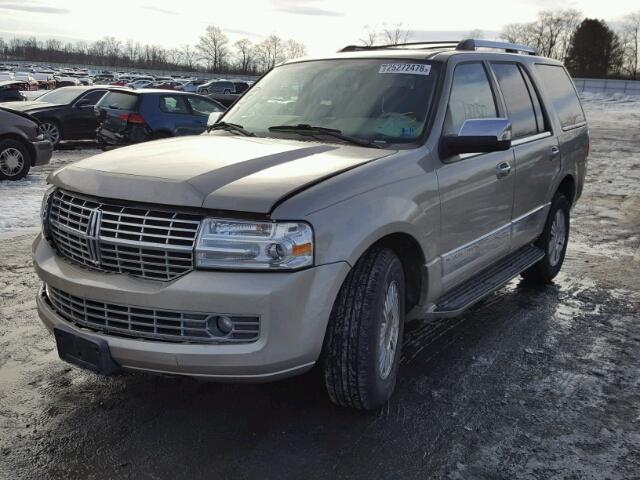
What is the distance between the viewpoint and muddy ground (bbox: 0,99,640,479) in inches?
117

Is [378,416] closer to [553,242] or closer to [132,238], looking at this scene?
[132,238]

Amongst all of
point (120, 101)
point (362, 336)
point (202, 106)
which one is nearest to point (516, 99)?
point (362, 336)

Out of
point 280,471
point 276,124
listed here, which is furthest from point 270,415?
point 276,124

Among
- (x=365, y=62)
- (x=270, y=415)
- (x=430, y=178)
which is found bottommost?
(x=270, y=415)

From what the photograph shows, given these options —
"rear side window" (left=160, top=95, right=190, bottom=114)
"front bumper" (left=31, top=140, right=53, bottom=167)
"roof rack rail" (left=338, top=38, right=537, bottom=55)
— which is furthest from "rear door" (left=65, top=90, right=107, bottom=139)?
"roof rack rail" (left=338, top=38, right=537, bottom=55)

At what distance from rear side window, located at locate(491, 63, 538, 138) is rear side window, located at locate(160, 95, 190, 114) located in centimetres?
926

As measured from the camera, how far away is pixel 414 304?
150 inches

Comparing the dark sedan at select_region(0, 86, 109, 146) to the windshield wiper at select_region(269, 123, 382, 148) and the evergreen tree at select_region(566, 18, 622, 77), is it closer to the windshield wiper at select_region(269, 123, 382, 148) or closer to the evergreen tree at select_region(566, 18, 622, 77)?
the windshield wiper at select_region(269, 123, 382, 148)

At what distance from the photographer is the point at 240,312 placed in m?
2.78

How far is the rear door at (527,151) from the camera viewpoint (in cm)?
488

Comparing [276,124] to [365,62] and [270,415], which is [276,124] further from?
[270,415]

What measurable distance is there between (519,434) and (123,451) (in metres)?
1.94

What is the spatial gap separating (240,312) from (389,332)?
1016 millimetres

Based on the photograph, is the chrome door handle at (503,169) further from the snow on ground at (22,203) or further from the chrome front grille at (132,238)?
the snow on ground at (22,203)
